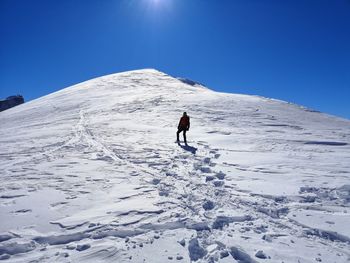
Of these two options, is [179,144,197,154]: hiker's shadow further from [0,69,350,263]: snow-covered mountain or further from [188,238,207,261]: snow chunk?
[188,238,207,261]: snow chunk

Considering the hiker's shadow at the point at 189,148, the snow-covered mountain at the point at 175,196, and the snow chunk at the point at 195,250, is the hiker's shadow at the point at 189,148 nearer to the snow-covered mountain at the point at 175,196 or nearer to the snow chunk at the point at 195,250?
the snow-covered mountain at the point at 175,196

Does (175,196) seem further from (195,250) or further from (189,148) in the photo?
(189,148)

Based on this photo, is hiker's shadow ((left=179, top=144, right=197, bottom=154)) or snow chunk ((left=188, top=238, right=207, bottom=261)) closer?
snow chunk ((left=188, top=238, right=207, bottom=261))

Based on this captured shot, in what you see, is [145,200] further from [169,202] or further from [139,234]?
[139,234]

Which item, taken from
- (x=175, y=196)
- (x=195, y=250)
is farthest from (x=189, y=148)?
(x=195, y=250)

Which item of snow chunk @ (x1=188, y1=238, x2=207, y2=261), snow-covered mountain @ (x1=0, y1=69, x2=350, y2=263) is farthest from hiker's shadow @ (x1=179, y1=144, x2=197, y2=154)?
snow chunk @ (x1=188, y1=238, x2=207, y2=261)

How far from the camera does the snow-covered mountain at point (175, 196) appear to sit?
227 inches

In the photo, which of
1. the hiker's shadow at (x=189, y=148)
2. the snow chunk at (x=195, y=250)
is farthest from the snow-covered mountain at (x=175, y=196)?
the hiker's shadow at (x=189, y=148)

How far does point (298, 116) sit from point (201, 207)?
22.2 m

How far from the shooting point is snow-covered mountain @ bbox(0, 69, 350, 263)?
18.9 feet

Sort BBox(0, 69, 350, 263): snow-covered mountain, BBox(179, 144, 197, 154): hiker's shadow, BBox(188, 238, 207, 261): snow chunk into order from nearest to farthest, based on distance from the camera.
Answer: BBox(188, 238, 207, 261): snow chunk, BBox(0, 69, 350, 263): snow-covered mountain, BBox(179, 144, 197, 154): hiker's shadow

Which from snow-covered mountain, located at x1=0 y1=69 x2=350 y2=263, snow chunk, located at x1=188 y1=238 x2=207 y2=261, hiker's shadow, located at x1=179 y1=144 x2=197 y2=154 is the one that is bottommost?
snow chunk, located at x1=188 y1=238 x2=207 y2=261

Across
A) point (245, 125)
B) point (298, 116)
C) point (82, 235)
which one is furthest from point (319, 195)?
point (298, 116)

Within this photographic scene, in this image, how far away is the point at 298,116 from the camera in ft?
88.4
